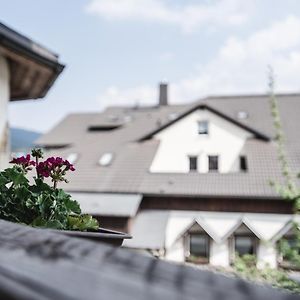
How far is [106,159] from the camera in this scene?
17.1 metres

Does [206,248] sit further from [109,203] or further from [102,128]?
[102,128]

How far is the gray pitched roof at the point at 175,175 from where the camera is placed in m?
15.4

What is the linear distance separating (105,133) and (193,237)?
24.6 feet

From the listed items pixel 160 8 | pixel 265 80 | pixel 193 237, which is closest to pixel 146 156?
pixel 193 237

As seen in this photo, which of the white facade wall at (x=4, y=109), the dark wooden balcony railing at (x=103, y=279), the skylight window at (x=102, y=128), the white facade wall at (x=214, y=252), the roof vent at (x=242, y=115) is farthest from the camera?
the skylight window at (x=102, y=128)

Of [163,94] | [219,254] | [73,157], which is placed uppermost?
[163,94]

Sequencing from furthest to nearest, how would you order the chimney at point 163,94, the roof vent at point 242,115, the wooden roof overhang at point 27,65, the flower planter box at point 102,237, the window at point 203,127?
the chimney at point 163,94
the roof vent at point 242,115
the window at point 203,127
the wooden roof overhang at point 27,65
the flower planter box at point 102,237

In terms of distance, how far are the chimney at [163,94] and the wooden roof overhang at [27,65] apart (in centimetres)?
1819

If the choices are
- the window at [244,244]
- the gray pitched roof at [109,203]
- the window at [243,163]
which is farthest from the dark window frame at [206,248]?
the window at [243,163]

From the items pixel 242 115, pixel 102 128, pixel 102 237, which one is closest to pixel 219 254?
pixel 242 115

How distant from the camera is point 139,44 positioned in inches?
541

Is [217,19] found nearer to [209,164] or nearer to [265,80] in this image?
[209,164]

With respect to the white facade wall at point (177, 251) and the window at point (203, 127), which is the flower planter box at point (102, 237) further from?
the window at point (203, 127)

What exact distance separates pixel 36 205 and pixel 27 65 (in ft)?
9.93
